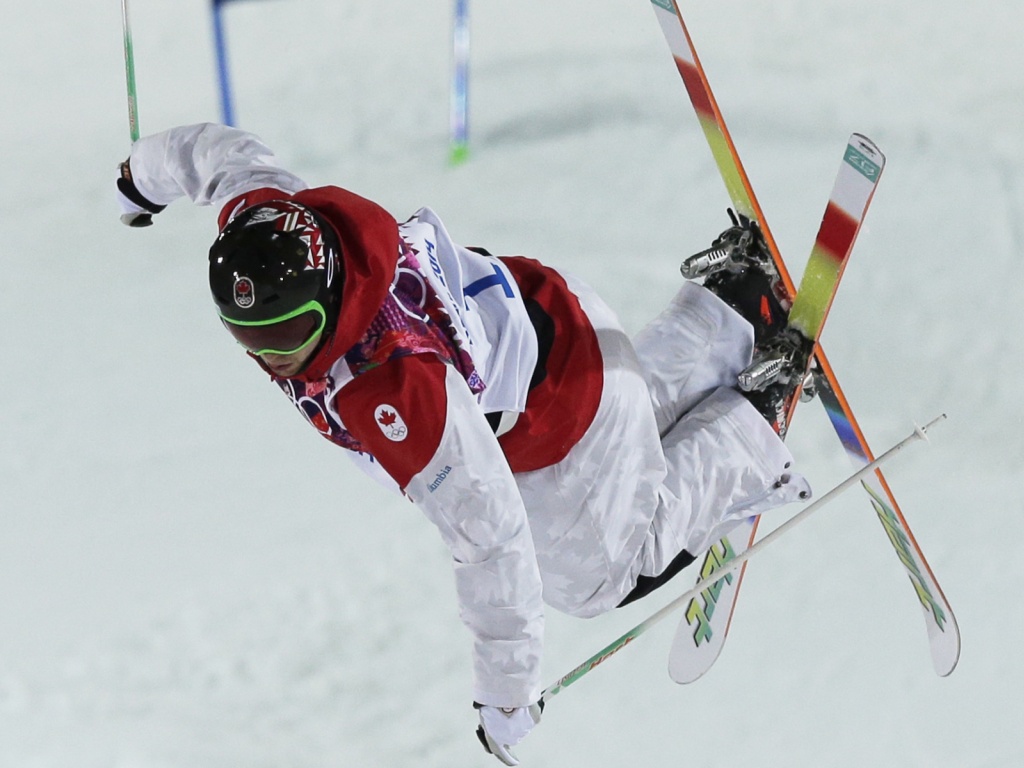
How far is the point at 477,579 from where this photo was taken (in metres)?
2.25

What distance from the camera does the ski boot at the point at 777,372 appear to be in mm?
2859

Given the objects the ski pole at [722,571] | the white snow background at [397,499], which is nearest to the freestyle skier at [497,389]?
the ski pole at [722,571]

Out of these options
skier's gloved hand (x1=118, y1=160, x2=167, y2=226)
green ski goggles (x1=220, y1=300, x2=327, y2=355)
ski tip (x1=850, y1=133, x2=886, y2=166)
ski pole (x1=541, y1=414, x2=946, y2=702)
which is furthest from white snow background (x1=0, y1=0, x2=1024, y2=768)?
green ski goggles (x1=220, y1=300, x2=327, y2=355)

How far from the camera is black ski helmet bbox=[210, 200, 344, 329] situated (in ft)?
6.59

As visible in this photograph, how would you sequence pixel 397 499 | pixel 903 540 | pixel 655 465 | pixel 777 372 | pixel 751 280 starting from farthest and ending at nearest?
pixel 397 499
pixel 903 540
pixel 751 280
pixel 777 372
pixel 655 465

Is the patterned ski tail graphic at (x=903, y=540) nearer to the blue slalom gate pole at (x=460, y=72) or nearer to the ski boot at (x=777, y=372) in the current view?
the ski boot at (x=777, y=372)

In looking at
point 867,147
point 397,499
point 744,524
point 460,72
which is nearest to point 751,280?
point 867,147

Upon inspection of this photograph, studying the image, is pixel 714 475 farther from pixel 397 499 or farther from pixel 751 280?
pixel 397 499

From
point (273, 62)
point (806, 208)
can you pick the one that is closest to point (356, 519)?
point (806, 208)

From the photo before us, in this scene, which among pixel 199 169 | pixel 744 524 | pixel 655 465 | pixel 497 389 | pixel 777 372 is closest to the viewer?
pixel 497 389

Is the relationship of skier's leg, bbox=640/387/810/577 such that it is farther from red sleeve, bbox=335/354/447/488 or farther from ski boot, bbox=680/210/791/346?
red sleeve, bbox=335/354/447/488

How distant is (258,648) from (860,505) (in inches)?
74.6

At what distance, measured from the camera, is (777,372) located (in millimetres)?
2879

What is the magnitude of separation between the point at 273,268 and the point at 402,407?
1.04 feet
